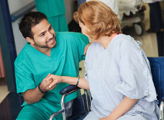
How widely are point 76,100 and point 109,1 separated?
3.49 feet

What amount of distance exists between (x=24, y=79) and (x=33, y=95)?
141mm

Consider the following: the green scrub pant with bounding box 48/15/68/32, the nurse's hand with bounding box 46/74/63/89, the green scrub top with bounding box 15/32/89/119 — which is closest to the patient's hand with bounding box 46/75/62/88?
the nurse's hand with bounding box 46/74/63/89

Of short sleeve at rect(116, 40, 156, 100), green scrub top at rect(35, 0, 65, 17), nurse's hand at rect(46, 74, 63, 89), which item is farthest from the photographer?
green scrub top at rect(35, 0, 65, 17)

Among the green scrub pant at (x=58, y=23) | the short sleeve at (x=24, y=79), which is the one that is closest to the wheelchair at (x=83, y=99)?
the short sleeve at (x=24, y=79)

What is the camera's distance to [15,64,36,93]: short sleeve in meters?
1.91

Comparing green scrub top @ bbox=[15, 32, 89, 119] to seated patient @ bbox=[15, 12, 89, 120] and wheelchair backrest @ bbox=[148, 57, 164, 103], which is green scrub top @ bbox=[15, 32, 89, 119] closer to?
seated patient @ bbox=[15, 12, 89, 120]

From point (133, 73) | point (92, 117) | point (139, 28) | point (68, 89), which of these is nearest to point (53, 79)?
point (68, 89)

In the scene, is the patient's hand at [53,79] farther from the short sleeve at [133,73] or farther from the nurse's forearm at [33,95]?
the short sleeve at [133,73]

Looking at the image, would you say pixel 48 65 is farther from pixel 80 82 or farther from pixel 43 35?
pixel 80 82

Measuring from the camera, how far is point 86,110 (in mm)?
1894

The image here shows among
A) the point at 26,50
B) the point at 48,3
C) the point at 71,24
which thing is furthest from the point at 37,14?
the point at 71,24

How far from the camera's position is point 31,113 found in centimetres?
185

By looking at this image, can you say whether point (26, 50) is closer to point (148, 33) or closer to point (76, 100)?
point (76, 100)

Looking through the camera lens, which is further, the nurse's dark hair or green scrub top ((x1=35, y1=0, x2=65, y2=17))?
green scrub top ((x1=35, y1=0, x2=65, y2=17))
